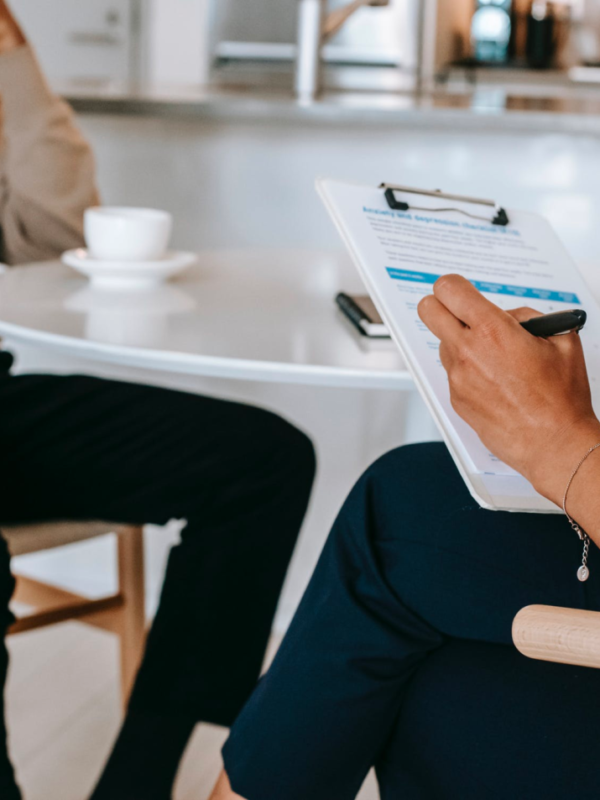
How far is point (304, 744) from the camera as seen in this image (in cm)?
60

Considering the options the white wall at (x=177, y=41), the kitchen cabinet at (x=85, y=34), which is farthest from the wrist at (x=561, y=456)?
the kitchen cabinet at (x=85, y=34)

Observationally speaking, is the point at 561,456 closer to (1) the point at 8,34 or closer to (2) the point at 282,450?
(2) the point at 282,450

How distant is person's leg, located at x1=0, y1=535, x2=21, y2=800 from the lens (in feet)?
2.95

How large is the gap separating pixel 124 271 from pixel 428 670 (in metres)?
0.58

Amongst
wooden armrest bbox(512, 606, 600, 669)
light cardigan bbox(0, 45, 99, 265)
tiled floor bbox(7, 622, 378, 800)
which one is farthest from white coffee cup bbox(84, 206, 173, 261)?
tiled floor bbox(7, 622, 378, 800)

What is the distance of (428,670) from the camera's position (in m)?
0.61

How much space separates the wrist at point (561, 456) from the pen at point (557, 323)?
0.06m

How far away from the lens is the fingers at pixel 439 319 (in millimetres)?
571

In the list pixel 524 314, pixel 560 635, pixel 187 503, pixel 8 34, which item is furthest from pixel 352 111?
pixel 560 635

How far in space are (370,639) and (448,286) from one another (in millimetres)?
228

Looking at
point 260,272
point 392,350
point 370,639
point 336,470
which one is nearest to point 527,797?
Answer: point 370,639

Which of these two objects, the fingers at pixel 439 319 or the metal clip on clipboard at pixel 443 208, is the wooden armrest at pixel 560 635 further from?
the metal clip on clipboard at pixel 443 208

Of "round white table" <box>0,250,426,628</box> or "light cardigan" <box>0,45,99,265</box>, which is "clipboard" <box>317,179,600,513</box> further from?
"light cardigan" <box>0,45,99,265</box>

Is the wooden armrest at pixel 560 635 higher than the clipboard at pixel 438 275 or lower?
lower
